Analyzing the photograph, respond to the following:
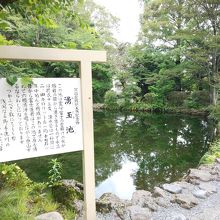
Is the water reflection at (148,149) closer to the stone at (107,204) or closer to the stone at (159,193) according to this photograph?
the stone at (159,193)

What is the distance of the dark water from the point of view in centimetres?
621

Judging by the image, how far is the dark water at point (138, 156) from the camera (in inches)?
245

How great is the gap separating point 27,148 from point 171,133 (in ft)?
30.7

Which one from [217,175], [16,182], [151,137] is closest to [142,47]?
[151,137]

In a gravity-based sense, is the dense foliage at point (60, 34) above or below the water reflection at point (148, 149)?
above

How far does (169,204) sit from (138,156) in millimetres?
4545

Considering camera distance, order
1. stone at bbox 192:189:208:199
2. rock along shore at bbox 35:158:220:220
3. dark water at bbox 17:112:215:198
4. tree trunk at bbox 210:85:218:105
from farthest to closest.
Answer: tree trunk at bbox 210:85:218:105 → dark water at bbox 17:112:215:198 → stone at bbox 192:189:208:199 → rock along shore at bbox 35:158:220:220

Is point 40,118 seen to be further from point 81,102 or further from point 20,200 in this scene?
point 20,200

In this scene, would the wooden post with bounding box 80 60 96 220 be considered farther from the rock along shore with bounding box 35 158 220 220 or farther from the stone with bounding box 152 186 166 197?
the stone with bounding box 152 186 166 197

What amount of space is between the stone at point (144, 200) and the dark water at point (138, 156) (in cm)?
154

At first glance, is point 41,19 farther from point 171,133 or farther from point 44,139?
point 171,133

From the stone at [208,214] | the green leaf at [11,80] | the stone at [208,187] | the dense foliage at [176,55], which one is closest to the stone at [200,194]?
the stone at [208,187]

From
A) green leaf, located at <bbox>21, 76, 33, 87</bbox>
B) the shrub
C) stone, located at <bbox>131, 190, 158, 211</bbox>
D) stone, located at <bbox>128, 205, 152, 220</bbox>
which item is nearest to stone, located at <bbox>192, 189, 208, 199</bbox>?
stone, located at <bbox>131, 190, 158, 211</bbox>

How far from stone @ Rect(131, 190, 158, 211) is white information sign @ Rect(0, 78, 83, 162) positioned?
140cm
